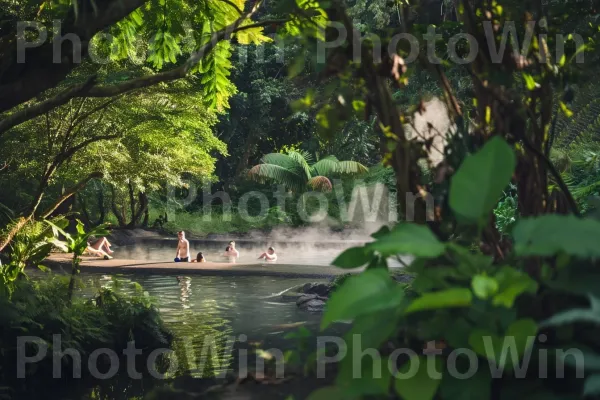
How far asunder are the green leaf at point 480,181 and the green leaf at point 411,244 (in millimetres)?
102

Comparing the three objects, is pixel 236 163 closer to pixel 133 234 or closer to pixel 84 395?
pixel 133 234

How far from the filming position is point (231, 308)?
14695 millimetres

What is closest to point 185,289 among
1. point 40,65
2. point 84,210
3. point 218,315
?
point 218,315

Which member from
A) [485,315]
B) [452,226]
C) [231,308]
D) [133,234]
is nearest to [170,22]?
[231,308]

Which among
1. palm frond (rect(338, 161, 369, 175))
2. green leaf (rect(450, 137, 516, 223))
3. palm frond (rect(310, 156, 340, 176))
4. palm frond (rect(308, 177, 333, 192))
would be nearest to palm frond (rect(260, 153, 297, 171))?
palm frond (rect(310, 156, 340, 176))

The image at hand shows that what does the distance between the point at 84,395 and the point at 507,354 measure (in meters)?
7.11

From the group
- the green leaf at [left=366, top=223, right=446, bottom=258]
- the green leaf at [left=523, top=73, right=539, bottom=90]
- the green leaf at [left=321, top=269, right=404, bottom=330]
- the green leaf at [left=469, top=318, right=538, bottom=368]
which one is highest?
the green leaf at [left=523, top=73, right=539, bottom=90]

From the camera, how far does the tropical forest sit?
1662 millimetres

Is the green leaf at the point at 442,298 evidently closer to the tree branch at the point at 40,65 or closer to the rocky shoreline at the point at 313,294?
the tree branch at the point at 40,65

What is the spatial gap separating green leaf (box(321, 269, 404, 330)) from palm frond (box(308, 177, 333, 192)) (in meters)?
33.9

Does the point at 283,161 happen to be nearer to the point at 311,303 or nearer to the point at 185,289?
the point at 185,289

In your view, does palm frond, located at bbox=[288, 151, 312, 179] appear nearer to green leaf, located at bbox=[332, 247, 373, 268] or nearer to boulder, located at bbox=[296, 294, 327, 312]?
boulder, located at bbox=[296, 294, 327, 312]

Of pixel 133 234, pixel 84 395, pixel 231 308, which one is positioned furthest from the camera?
pixel 133 234

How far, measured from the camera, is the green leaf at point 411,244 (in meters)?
1.56
